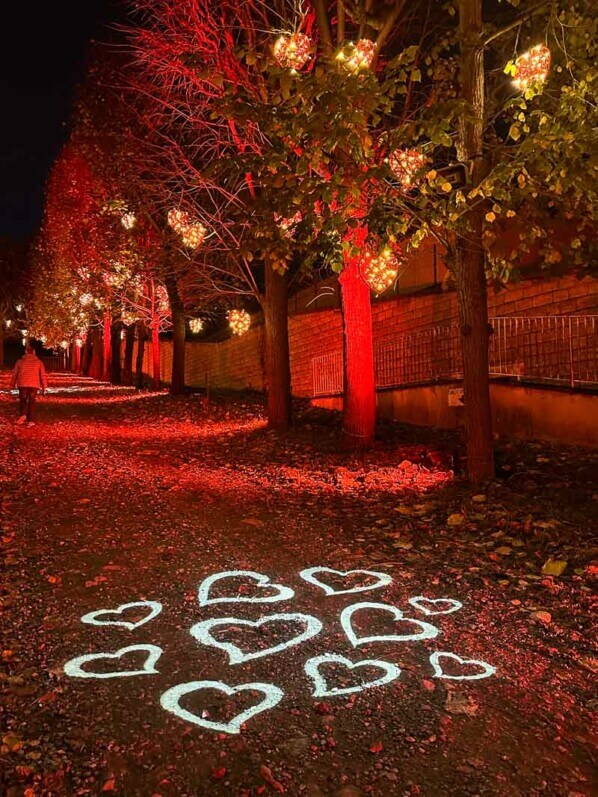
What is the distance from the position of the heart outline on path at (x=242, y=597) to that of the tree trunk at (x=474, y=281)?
357 centimetres

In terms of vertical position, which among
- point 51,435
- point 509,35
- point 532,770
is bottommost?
point 532,770

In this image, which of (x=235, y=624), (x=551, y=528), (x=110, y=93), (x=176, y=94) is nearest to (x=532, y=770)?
(x=235, y=624)

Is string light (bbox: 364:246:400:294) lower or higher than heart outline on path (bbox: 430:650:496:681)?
higher

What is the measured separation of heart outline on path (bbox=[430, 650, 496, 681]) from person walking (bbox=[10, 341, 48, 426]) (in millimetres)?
12022

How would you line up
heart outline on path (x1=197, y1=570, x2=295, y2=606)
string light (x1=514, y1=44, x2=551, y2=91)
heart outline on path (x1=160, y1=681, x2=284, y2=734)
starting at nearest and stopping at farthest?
1. heart outline on path (x1=160, y1=681, x2=284, y2=734)
2. heart outline on path (x1=197, y1=570, x2=295, y2=606)
3. string light (x1=514, y1=44, x2=551, y2=91)

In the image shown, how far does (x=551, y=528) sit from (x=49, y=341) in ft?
155

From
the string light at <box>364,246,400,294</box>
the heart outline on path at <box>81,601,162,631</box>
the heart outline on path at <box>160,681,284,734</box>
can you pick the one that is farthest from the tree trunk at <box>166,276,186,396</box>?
the heart outline on path at <box>160,681,284,734</box>

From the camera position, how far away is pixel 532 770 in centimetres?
307

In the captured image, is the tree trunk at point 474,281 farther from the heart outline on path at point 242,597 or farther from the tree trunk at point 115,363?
the tree trunk at point 115,363

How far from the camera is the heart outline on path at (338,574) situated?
5137 mm

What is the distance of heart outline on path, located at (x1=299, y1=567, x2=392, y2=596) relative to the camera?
16.9 feet

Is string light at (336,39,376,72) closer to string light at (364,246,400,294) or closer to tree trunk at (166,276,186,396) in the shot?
string light at (364,246,400,294)

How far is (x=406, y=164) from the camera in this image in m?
7.01

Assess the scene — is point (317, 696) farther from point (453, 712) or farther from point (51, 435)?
point (51, 435)
